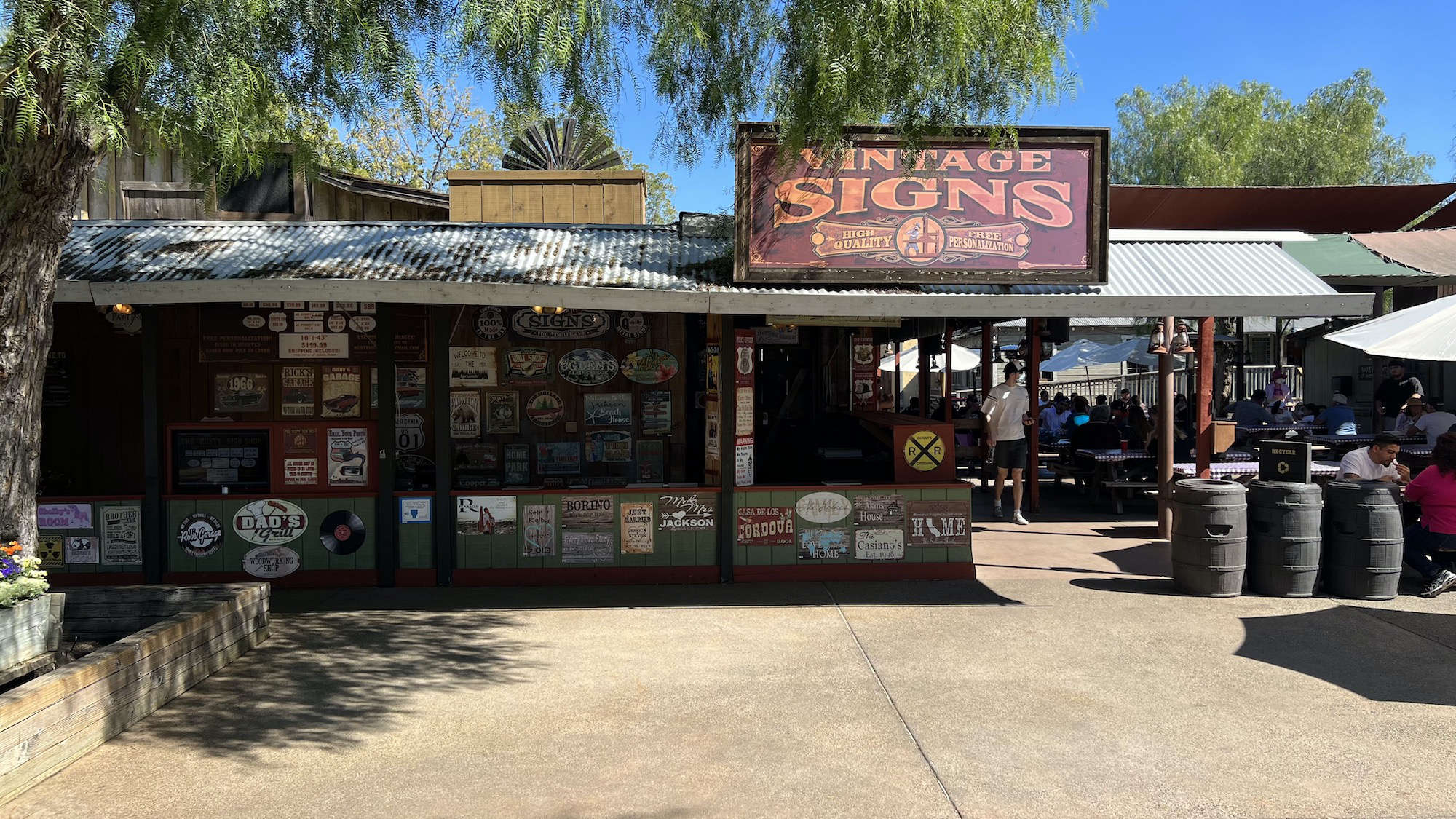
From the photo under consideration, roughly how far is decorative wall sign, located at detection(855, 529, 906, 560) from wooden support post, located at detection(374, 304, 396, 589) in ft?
11.5

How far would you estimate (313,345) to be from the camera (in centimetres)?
991

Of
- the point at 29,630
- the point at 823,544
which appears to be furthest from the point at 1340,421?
the point at 29,630

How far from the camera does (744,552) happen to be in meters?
8.31

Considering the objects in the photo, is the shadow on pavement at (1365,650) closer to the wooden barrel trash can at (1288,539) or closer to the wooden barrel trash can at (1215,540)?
the wooden barrel trash can at (1288,539)

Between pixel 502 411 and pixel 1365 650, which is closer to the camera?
pixel 1365 650

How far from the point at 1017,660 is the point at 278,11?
6366 mm

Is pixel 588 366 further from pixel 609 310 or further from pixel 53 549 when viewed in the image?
pixel 53 549

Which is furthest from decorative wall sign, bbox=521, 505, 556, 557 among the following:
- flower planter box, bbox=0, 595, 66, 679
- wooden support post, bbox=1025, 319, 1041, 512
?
wooden support post, bbox=1025, 319, 1041, 512

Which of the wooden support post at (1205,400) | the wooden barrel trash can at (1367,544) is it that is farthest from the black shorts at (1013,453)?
the wooden barrel trash can at (1367,544)

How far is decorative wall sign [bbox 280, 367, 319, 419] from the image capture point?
9.94 meters

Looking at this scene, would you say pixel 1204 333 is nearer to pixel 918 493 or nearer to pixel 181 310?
pixel 918 493

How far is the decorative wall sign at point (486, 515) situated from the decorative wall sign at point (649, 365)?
7.97 ft

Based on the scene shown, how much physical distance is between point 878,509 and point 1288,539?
10.6ft

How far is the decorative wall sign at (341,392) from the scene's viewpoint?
9.97 metres
